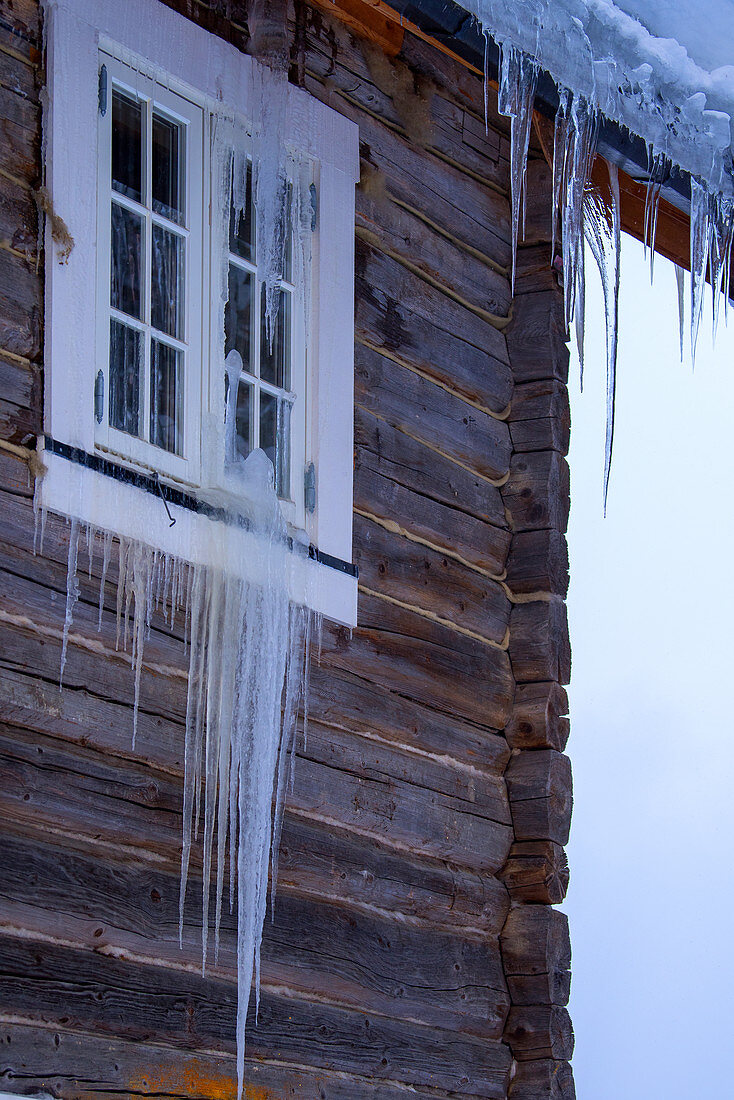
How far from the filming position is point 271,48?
16.1 ft

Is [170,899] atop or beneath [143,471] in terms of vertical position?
beneath

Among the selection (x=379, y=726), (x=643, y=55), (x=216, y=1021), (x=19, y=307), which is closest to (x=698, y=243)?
(x=643, y=55)

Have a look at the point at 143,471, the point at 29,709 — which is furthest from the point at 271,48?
the point at 29,709

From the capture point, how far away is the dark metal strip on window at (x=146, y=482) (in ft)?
13.1

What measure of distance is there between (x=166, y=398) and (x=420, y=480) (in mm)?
1149

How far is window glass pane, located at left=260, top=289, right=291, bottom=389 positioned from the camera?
4.80 meters

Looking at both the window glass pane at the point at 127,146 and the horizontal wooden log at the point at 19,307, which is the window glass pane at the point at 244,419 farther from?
the horizontal wooden log at the point at 19,307

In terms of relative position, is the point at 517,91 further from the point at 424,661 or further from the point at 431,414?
the point at 424,661

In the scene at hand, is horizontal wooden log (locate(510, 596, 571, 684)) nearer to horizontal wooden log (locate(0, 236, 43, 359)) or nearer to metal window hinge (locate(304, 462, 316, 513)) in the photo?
metal window hinge (locate(304, 462, 316, 513))

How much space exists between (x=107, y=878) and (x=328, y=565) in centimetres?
117

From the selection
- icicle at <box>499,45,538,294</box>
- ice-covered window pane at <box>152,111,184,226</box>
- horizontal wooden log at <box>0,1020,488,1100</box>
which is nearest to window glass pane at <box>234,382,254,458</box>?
ice-covered window pane at <box>152,111,184,226</box>

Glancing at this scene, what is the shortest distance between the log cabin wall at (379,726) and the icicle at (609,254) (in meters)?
0.23

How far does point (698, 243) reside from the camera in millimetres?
5520

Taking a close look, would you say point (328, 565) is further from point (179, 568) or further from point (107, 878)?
point (107, 878)
